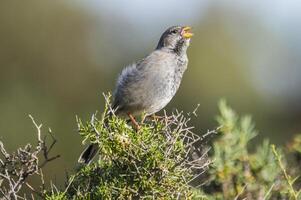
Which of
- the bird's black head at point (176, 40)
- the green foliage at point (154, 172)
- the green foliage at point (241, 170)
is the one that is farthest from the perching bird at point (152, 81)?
the green foliage at point (154, 172)

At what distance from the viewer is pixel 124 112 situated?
6430mm

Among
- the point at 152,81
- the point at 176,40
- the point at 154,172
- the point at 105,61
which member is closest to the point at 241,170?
the point at 154,172

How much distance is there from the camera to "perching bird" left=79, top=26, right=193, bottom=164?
6336 millimetres

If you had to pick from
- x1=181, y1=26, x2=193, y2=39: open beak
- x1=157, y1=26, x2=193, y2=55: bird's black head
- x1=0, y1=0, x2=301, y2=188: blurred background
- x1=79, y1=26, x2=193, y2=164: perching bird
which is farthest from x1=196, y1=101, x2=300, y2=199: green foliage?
x1=0, y1=0, x2=301, y2=188: blurred background

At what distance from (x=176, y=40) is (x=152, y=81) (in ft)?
1.63

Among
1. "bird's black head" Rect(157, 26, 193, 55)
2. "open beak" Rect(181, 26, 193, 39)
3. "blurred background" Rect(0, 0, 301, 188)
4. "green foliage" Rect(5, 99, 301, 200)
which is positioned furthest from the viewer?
"blurred background" Rect(0, 0, 301, 188)

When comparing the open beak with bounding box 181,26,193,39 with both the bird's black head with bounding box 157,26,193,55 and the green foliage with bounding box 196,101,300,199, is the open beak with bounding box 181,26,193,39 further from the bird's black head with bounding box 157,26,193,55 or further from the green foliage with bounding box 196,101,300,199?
the green foliage with bounding box 196,101,300,199

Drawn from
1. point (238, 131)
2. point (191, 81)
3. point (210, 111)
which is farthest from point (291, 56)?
point (238, 131)

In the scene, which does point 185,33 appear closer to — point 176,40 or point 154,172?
point 176,40

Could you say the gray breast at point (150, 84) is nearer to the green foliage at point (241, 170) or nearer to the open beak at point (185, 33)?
the open beak at point (185, 33)

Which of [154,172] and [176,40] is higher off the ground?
[154,172]

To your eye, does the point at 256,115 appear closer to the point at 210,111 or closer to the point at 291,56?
the point at 210,111

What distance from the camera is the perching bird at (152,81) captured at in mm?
6336

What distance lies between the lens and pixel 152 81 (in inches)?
253
